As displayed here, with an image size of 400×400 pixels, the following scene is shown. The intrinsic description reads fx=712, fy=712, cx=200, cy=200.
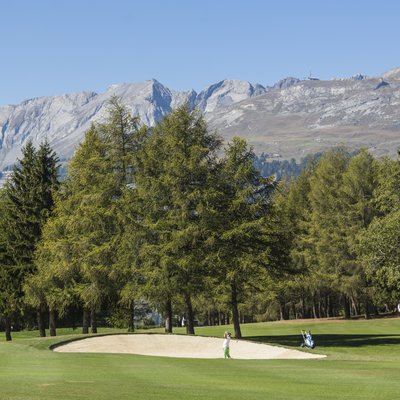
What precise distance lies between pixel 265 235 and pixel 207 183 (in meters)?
5.48

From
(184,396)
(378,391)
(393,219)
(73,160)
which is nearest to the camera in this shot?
(184,396)

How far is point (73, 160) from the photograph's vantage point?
5384 centimetres

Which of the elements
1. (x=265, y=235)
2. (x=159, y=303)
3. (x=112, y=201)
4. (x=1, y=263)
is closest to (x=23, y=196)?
(x=1, y=263)

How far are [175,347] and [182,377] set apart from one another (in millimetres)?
19528

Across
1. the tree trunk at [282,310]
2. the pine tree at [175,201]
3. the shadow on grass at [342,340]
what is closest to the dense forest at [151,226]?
the pine tree at [175,201]

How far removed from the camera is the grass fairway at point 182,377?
62.8 ft

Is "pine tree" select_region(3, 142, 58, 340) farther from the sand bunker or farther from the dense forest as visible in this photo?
the sand bunker

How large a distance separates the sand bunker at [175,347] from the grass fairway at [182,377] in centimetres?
244

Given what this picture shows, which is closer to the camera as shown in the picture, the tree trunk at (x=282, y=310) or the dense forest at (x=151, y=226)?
the dense forest at (x=151, y=226)

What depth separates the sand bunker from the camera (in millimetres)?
40203

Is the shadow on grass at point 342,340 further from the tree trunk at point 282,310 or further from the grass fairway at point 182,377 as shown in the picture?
the tree trunk at point 282,310

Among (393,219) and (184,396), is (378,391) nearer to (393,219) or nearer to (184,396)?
(184,396)

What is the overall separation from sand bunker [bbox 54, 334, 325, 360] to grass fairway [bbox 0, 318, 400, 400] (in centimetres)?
244

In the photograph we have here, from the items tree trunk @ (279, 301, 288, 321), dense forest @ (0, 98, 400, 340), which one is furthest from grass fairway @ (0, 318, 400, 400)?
tree trunk @ (279, 301, 288, 321)
